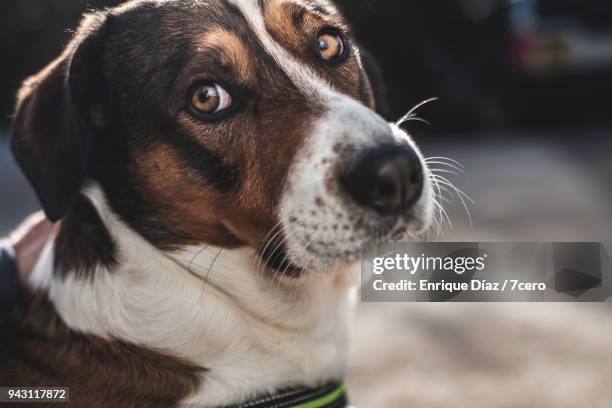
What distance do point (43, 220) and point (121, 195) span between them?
1.70 ft

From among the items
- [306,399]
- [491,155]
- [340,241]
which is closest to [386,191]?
[340,241]

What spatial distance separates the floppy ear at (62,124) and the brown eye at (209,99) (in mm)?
359

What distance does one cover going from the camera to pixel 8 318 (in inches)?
94.5

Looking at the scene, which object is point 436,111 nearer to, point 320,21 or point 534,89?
point 534,89

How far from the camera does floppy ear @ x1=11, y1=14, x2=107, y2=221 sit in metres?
2.30

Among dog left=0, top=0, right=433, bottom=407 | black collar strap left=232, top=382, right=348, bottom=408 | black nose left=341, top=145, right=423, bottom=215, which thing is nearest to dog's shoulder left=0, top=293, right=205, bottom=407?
dog left=0, top=0, right=433, bottom=407

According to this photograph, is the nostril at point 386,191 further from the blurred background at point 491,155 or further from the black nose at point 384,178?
the blurred background at point 491,155

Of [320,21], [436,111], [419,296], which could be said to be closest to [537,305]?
[419,296]

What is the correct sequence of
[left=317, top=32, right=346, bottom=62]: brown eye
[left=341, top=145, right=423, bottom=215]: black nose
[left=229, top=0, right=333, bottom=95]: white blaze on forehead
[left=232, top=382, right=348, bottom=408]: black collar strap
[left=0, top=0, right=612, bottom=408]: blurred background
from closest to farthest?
1. [left=341, top=145, right=423, bottom=215]: black nose
2. [left=232, top=382, right=348, bottom=408]: black collar strap
3. [left=229, top=0, right=333, bottom=95]: white blaze on forehead
4. [left=317, top=32, right=346, bottom=62]: brown eye
5. [left=0, top=0, right=612, bottom=408]: blurred background

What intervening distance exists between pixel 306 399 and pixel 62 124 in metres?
1.19

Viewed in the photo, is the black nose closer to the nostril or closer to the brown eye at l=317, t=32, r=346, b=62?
the nostril

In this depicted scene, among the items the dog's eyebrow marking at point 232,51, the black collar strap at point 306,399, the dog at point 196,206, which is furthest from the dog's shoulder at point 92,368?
the dog's eyebrow marking at point 232,51

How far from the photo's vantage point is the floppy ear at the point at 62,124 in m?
2.30

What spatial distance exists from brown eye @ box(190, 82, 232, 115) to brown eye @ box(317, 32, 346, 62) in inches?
16.6
